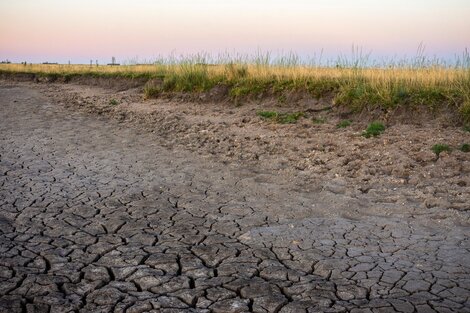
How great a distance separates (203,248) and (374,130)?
190 inches

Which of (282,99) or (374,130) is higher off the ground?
(282,99)

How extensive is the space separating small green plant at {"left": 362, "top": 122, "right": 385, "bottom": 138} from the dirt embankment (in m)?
0.12

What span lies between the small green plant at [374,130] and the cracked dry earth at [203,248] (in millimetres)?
2320

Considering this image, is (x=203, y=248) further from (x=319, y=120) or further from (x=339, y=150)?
(x=319, y=120)

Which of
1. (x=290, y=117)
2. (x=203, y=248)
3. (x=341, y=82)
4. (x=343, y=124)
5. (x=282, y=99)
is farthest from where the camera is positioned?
(x=282, y=99)

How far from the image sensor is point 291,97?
1078 centimetres

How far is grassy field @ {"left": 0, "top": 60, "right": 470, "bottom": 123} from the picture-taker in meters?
8.58

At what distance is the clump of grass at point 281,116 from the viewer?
9.29 m

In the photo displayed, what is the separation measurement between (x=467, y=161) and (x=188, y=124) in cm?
546

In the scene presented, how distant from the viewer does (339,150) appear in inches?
281

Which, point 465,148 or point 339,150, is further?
point 339,150

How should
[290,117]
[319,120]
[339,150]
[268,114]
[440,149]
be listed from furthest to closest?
[268,114]
[290,117]
[319,120]
[339,150]
[440,149]

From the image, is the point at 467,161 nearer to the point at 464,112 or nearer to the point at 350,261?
the point at 464,112

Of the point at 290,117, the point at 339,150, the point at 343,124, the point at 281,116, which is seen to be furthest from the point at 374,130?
the point at 281,116
